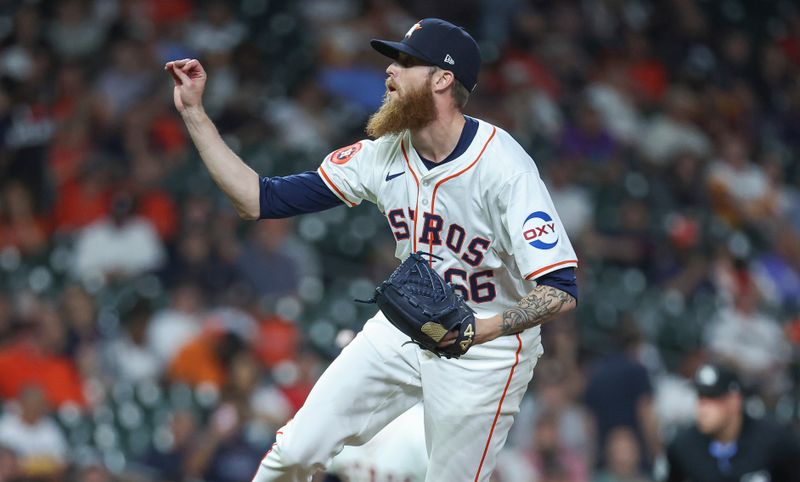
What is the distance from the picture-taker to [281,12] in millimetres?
12352

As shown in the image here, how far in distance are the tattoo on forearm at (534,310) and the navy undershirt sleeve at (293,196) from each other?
0.85m

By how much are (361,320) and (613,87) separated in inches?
182

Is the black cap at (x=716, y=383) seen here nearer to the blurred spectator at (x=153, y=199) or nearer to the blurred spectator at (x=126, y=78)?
the blurred spectator at (x=153, y=199)

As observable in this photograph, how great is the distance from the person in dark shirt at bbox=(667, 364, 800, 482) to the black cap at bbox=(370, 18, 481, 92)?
6.00 ft

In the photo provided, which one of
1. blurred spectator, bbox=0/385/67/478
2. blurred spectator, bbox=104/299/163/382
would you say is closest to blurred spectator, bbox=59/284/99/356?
blurred spectator, bbox=104/299/163/382

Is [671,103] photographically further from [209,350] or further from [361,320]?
[209,350]

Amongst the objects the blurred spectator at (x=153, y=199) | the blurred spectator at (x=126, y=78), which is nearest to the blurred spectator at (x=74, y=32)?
the blurred spectator at (x=126, y=78)

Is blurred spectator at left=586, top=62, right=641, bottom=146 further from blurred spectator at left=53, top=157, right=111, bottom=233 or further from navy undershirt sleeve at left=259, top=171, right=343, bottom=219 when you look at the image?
navy undershirt sleeve at left=259, top=171, right=343, bottom=219

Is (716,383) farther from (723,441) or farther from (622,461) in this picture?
(622,461)

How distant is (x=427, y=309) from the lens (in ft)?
14.1

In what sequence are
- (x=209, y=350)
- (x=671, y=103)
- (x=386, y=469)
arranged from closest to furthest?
1. (x=386, y=469)
2. (x=209, y=350)
3. (x=671, y=103)

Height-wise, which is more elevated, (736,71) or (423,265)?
(423,265)

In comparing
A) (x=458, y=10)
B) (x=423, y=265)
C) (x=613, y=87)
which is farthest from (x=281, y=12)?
(x=423, y=265)

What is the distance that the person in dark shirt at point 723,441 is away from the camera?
18.3 feet
